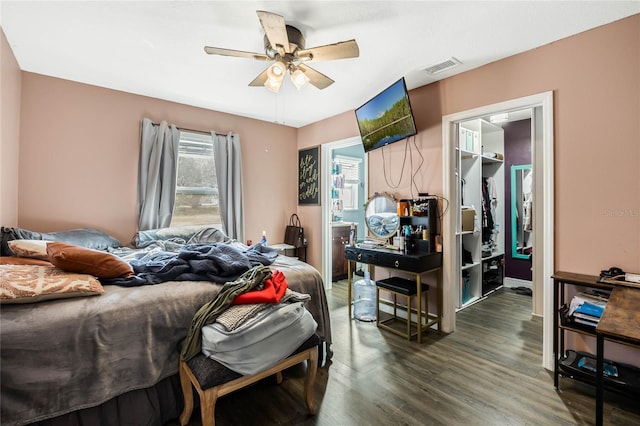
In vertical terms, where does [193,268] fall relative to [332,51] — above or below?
below

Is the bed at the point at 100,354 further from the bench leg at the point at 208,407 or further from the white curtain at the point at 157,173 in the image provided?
the white curtain at the point at 157,173

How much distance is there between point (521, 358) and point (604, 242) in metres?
1.09

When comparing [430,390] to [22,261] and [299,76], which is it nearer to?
[299,76]

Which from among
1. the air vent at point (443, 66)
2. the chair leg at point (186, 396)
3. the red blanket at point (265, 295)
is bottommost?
the chair leg at point (186, 396)

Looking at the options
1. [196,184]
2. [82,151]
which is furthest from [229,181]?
[82,151]

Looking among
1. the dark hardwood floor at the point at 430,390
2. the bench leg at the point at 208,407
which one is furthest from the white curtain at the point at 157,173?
the bench leg at the point at 208,407

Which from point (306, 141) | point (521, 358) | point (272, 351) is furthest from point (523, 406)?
point (306, 141)

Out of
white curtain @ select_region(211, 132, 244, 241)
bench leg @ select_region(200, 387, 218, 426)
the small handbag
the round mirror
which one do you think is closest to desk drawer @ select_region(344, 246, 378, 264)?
the round mirror

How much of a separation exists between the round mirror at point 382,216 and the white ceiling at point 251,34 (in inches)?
49.5

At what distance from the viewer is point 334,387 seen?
197cm

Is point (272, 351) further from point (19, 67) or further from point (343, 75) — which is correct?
point (19, 67)

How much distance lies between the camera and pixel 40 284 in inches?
56.6

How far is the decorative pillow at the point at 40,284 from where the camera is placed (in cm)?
135

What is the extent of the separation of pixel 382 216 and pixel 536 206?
173cm
